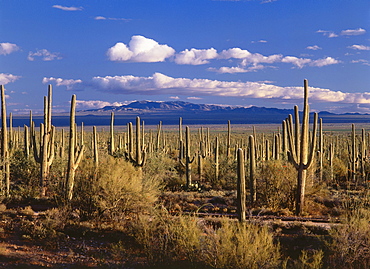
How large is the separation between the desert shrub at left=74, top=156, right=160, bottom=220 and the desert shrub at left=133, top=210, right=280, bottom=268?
7.50 feet

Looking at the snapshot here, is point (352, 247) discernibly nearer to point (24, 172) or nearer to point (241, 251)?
point (241, 251)

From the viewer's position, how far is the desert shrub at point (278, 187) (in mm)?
19484

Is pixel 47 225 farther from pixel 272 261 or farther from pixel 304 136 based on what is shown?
pixel 304 136

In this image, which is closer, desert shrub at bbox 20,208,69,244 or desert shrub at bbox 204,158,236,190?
desert shrub at bbox 20,208,69,244

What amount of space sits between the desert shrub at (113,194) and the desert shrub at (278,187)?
6449 millimetres

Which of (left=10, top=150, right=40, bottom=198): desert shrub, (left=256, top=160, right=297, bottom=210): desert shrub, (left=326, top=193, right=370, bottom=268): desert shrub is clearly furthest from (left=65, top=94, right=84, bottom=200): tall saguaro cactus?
(left=326, top=193, right=370, bottom=268): desert shrub

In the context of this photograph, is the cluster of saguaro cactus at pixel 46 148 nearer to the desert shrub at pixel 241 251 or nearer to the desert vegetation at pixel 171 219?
the desert vegetation at pixel 171 219

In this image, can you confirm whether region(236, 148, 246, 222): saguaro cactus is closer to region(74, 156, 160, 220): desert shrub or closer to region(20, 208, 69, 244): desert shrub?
region(74, 156, 160, 220): desert shrub

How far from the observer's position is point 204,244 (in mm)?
11086

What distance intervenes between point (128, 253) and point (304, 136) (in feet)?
29.9

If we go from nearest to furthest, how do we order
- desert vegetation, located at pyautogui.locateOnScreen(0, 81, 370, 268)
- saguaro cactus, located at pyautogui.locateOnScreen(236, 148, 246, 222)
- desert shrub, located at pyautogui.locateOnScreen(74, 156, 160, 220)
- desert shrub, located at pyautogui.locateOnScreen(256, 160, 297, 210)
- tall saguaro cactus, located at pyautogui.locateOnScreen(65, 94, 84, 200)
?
1. desert vegetation, located at pyautogui.locateOnScreen(0, 81, 370, 268)
2. saguaro cactus, located at pyautogui.locateOnScreen(236, 148, 246, 222)
3. desert shrub, located at pyautogui.locateOnScreen(74, 156, 160, 220)
4. tall saguaro cactus, located at pyautogui.locateOnScreen(65, 94, 84, 200)
5. desert shrub, located at pyautogui.locateOnScreen(256, 160, 297, 210)

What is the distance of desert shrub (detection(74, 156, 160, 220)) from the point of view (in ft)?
49.8

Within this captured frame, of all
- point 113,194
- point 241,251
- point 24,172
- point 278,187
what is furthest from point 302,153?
point 24,172

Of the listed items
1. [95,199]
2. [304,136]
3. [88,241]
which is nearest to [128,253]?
[88,241]
